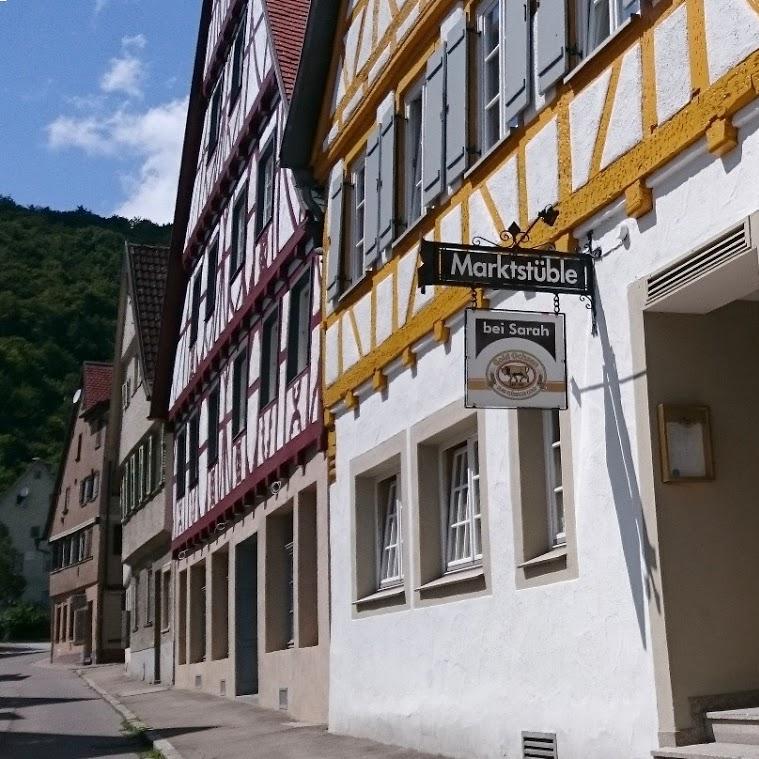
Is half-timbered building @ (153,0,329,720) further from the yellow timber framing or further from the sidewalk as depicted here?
the yellow timber framing

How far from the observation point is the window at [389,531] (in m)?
12.0

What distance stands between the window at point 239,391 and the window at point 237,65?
4.11m

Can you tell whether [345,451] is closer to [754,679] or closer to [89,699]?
Result: [754,679]

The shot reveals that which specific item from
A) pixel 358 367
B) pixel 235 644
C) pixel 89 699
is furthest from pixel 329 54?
pixel 89 699

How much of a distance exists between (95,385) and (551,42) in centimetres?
3788

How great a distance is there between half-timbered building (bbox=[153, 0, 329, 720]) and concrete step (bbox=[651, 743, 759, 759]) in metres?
7.05

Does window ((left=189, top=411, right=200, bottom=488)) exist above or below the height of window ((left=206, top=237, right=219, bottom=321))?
below

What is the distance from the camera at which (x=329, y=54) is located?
13.8 meters

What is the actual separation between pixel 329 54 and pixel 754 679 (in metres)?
8.79

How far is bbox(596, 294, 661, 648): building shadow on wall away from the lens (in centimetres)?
722

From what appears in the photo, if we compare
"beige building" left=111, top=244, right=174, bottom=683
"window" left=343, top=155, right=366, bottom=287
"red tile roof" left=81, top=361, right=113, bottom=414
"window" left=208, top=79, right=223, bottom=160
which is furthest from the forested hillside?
"window" left=343, top=155, right=366, bottom=287

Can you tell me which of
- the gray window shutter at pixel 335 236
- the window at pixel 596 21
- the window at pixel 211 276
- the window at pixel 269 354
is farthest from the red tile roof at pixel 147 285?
the window at pixel 596 21

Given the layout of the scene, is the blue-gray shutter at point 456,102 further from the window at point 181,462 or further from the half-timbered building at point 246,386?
the window at point 181,462

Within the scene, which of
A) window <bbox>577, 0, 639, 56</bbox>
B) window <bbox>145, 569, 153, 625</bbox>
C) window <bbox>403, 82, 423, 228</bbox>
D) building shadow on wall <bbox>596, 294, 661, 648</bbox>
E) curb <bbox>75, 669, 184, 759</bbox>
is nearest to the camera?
building shadow on wall <bbox>596, 294, 661, 648</bbox>
